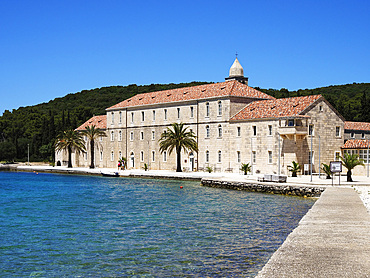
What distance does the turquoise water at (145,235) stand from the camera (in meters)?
14.3

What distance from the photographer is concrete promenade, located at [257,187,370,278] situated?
10.1 meters

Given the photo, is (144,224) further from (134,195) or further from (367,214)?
(134,195)

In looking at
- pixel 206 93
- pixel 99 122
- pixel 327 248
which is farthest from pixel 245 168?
pixel 327 248

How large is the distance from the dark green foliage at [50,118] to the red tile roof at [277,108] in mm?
39618

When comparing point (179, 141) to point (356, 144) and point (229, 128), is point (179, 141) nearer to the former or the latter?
point (229, 128)

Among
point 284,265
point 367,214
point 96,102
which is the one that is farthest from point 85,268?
point 96,102

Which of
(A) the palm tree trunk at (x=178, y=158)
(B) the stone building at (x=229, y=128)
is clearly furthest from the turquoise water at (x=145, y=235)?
(A) the palm tree trunk at (x=178, y=158)

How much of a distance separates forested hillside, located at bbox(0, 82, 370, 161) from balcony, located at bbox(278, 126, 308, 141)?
26.3 m

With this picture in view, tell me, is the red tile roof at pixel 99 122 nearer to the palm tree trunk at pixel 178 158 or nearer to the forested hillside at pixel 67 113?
the forested hillside at pixel 67 113

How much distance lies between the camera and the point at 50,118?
→ 105 m

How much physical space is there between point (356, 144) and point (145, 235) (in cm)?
3654

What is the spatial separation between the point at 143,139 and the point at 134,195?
111 ft

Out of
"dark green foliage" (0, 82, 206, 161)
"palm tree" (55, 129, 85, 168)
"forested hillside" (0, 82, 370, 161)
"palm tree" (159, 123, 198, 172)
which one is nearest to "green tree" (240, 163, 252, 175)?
"palm tree" (159, 123, 198, 172)

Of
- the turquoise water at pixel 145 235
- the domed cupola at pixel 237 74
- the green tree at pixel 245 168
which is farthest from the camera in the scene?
the domed cupola at pixel 237 74
